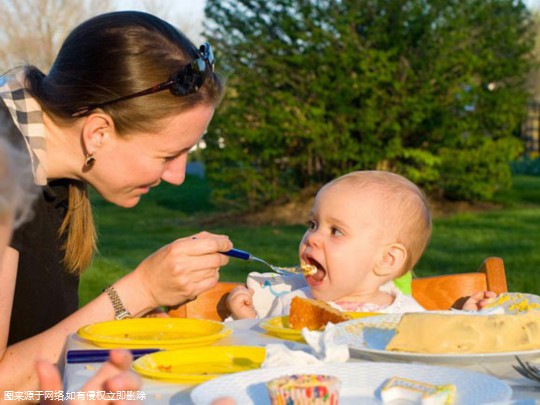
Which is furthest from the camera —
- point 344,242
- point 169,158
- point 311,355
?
point 344,242

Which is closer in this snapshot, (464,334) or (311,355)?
(311,355)

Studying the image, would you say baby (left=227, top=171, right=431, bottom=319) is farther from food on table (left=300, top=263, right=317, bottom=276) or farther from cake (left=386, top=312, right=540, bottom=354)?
cake (left=386, top=312, right=540, bottom=354)

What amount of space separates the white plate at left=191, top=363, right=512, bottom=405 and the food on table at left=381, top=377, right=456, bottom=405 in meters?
0.04

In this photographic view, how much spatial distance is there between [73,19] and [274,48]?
741 inches

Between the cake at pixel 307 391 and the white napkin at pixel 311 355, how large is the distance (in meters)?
0.27

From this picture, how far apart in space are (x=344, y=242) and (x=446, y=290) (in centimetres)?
38

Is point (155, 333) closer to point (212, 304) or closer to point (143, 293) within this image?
point (143, 293)

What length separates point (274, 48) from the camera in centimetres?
1252

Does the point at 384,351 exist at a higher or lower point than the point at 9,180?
lower

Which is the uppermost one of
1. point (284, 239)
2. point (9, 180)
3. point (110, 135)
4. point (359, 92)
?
point (9, 180)

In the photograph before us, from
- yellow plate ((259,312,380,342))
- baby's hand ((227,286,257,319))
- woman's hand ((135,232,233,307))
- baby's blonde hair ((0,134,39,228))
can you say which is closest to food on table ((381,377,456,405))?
yellow plate ((259,312,380,342))

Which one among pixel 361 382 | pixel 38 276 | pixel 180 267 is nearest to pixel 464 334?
pixel 361 382

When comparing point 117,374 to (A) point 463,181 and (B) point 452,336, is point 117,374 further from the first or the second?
(A) point 463,181

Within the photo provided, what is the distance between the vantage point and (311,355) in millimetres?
1734
